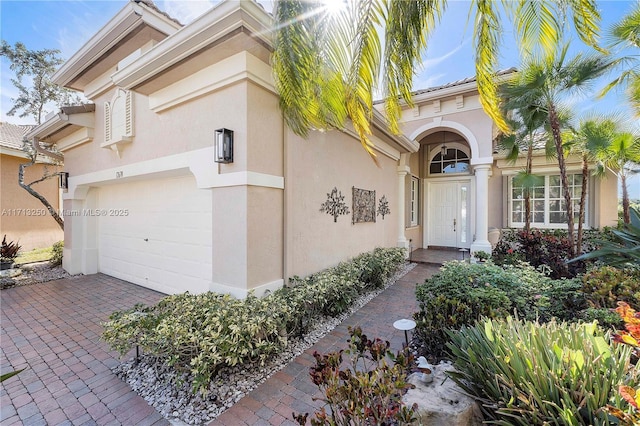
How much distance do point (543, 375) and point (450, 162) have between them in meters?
11.4

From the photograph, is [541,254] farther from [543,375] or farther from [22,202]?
[22,202]

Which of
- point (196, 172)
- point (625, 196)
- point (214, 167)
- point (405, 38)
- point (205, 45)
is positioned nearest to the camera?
point (405, 38)

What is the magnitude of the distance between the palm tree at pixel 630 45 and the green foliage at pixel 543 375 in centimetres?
810

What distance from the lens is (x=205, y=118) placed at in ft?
16.2

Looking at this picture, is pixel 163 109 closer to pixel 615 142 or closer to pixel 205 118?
pixel 205 118

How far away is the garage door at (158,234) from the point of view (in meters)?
5.69

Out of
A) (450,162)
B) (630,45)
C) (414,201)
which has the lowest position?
(414,201)

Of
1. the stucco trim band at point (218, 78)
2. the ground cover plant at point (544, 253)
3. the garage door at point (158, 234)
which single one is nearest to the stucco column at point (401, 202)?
the ground cover plant at point (544, 253)

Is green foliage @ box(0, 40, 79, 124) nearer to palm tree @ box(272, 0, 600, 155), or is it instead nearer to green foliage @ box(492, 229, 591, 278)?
palm tree @ box(272, 0, 600, 155)

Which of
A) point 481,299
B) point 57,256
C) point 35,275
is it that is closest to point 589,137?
point 481,299

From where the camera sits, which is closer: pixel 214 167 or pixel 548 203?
pixel 214 167

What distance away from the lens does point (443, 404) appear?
2.23 metres

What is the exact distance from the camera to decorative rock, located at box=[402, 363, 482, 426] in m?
2.12

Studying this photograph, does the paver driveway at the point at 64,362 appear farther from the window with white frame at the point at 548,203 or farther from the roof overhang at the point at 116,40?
the window with white frame at the point at 548,203
